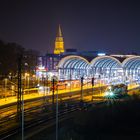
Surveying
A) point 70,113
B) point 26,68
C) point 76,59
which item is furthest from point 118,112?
point 76,59

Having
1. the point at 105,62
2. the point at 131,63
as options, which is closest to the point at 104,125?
the point at 131,63

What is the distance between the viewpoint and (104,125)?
2639cm

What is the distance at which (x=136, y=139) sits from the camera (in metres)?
23.6

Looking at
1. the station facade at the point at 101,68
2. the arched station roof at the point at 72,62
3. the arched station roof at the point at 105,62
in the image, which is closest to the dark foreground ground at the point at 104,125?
the station facade at the point at 101,68

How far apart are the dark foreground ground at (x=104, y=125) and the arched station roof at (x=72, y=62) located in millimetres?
63280

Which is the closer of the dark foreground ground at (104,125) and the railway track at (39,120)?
the railway track at (39,120)

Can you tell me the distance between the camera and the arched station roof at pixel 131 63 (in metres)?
93.9

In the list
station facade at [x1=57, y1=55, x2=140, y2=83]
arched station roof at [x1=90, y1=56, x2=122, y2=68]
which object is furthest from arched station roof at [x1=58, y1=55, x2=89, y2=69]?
arched station roof at [x1=90, y1=56, x2=122, y2=68]

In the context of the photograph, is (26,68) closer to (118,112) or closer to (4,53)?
(4,53)

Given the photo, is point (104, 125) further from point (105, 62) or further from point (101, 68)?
point (105, 62)

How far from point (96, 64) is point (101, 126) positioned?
75.6 meters

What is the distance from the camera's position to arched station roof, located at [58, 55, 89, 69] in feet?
307

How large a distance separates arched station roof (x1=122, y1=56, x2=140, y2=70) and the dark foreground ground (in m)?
64.0

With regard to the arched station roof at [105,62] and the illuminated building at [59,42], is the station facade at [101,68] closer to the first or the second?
the arched station roof at [105,62]
